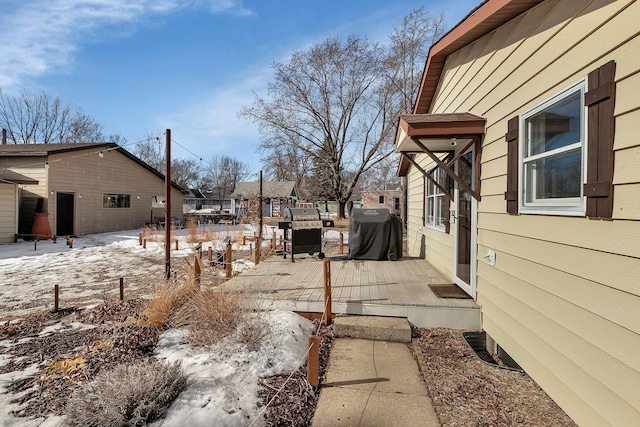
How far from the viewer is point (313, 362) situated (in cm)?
240

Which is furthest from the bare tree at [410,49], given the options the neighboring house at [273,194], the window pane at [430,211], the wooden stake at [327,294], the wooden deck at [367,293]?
the neighboring house at [273,194]

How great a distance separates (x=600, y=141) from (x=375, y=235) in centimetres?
512

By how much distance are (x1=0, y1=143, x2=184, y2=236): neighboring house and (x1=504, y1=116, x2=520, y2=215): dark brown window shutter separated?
15.6 m

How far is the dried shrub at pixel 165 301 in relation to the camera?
3.52 metres

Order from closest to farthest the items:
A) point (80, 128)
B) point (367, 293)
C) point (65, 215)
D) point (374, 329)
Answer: point (374, 329) < point (367, 293) < point (65, 215) < point (80, 128)

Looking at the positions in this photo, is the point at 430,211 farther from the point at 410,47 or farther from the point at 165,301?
the point at 410,47

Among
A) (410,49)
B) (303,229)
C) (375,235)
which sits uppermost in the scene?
(410,49)

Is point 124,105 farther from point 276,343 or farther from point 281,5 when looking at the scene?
point 276,343

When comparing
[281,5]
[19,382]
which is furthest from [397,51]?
[19,382]

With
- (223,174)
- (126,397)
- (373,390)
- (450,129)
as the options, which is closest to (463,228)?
(450,129)

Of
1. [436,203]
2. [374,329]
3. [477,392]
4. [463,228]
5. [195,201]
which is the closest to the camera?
[477,392]

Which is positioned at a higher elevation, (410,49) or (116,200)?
(410,49)

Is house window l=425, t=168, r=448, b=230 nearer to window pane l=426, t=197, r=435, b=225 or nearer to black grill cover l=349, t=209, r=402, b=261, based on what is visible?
window pane l=426, t=197, r=435, b=225

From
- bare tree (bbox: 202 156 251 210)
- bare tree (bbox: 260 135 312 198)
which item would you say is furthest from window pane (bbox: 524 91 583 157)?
bare tree (bbox: 202 156 251 210)
